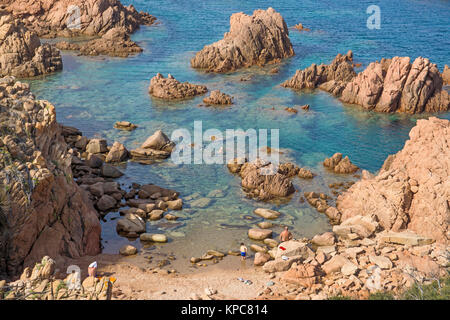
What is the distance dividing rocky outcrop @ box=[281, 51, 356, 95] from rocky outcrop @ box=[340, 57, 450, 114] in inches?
198

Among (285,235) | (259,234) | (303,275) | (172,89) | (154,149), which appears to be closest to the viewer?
(303,275)

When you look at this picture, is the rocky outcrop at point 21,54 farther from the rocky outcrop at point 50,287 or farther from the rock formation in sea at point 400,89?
the rocky outcrop at point 50,287

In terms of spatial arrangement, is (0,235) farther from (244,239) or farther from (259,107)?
(259,107)

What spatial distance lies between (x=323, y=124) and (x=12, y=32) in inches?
1521

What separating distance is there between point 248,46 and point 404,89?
2242 cm

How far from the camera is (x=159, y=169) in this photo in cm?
4231

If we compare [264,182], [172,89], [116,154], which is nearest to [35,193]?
[116,154]

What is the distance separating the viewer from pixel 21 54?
63406mm

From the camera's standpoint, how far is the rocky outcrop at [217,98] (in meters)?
56.4

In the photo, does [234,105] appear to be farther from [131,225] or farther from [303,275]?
[303,275]

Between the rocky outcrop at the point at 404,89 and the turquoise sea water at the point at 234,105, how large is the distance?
1.43 meters

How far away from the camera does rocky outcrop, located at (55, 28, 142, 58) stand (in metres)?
73.2

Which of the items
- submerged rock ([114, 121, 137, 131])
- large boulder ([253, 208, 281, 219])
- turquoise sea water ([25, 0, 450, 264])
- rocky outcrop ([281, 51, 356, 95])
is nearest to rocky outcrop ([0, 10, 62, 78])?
turquoise sea water ([25, 0, 450, 264])
